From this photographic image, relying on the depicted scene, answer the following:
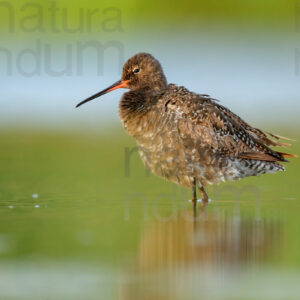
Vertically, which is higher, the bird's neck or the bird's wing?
the bird's neck

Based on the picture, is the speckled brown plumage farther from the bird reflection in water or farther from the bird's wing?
the bird reflection in water

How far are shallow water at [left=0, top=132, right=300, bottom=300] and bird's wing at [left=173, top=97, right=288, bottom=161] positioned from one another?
19.3 inches

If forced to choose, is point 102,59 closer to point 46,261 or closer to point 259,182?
point 259,182

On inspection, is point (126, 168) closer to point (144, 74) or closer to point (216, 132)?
point (144, 74)

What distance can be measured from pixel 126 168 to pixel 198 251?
18.3ft

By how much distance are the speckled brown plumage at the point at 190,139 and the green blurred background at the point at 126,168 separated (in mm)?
353

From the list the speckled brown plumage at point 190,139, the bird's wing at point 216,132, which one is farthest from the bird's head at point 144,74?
the bird's wing at point 216,132

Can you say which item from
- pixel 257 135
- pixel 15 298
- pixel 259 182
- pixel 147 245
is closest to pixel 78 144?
pixel 259 182

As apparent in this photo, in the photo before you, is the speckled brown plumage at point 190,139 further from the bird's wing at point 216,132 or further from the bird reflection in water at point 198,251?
the bird reflection in water at point 198,251

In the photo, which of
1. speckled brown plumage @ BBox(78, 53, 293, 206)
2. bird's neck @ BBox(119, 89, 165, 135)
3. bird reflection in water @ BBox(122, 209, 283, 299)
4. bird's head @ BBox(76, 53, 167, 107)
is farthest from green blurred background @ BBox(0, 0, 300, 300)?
bird's head @ BBox(76, 53, 167, 107)

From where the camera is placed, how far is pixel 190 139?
9523 millimetres

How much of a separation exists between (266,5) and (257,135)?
11.7 m

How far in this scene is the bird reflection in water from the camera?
6.10 m

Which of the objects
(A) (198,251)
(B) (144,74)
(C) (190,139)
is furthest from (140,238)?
(B) (144,74)
